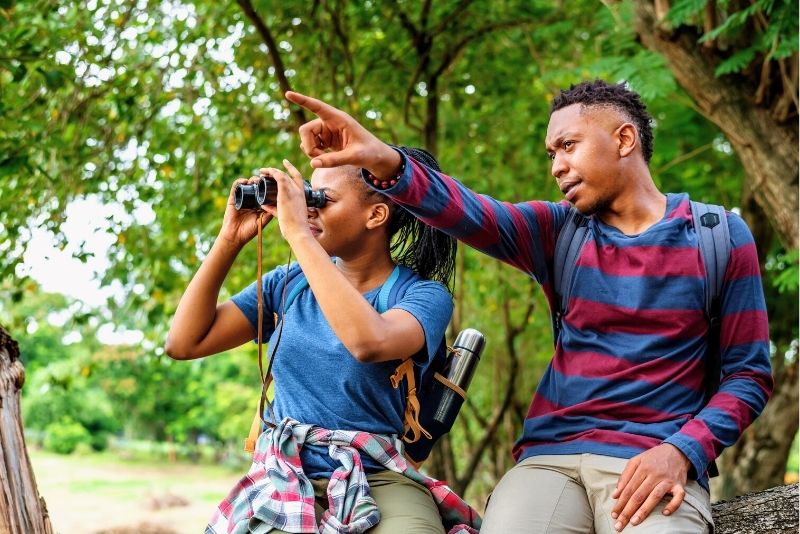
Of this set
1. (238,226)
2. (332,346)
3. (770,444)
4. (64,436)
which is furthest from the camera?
(64,436)

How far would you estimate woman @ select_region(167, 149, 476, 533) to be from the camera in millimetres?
2297

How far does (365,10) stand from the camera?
674 centimetres

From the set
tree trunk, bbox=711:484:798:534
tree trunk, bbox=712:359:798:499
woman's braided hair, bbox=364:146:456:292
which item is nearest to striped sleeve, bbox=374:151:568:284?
woman's braided hair, bbox=364:146:456:292

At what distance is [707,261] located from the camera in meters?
2.53

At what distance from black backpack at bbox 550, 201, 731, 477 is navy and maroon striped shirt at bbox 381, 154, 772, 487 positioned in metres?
0.02

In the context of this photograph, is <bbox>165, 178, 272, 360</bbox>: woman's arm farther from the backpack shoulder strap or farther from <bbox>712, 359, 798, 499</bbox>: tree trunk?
<bbox>712, 359, 798, 499</bbox>: tree trunk

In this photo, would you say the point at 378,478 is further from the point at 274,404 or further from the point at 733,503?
the point at 733,503

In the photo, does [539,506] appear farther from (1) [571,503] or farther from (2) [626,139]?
(2) [626,139]

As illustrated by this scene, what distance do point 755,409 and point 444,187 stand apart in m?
0.97

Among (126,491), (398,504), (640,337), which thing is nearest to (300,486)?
(398,504)

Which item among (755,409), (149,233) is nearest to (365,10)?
(149,233)

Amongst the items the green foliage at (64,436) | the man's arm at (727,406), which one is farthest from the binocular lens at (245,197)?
the green foliage at (64,436)

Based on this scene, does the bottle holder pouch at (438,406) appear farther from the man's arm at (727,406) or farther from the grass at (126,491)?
the grass at (126,491)

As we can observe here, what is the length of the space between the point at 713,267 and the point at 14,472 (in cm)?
183
